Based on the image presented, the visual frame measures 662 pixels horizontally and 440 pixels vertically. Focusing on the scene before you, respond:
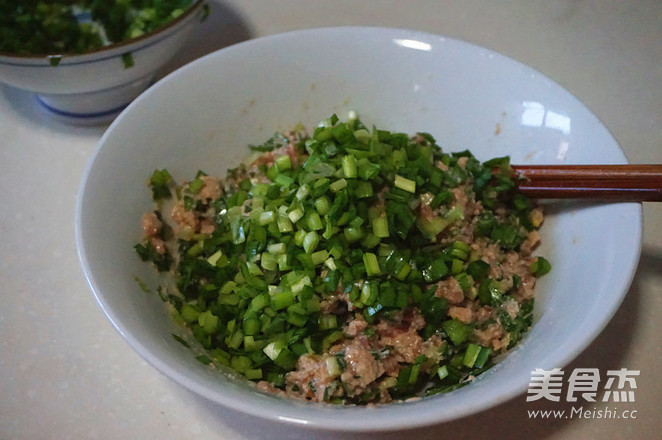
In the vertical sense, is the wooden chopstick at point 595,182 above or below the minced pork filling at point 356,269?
above

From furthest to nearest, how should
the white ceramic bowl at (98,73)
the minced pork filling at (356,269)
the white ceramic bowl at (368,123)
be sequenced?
the white ceramic bowl at (98,73) → the minced pork filling at (356,269) → the white ceramic bowl at (368,123)

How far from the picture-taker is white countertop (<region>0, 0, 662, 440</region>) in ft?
4.45

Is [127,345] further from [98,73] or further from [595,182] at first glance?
[595,182]

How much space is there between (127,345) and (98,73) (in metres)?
0.95

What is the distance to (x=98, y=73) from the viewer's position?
183 centimetres

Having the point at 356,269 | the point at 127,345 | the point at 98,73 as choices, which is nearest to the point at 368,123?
the point at 356,269

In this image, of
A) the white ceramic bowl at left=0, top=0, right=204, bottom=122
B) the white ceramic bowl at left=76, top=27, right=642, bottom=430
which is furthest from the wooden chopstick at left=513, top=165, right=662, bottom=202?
the white ceramic bowl at left=0, top=0, right=204, bottom=122

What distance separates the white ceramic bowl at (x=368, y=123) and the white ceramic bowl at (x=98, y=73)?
11.4 inches

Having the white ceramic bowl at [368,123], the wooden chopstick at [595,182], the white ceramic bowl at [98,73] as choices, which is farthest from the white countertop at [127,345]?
the wooden chopstick at [595,182]

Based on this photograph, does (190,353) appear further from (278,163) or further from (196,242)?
(278,163)

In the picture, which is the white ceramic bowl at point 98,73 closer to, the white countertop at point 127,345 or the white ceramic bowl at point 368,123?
the white countertop at point 127,345

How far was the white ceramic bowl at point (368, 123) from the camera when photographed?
109cm

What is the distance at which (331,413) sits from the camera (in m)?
1.04

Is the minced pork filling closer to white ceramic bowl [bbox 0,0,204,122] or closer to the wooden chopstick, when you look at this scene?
the wooden chopstick
